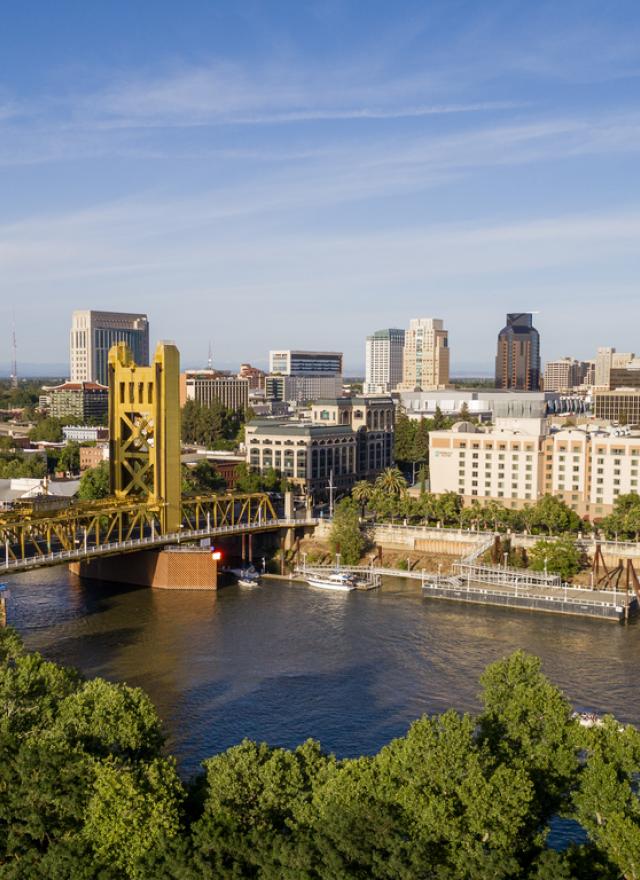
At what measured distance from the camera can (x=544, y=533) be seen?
64.2 meters

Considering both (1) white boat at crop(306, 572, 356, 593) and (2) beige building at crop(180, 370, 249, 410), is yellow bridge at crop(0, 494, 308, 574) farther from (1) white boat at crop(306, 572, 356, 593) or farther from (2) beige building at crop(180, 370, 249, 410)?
(2) beige building at crop(180, 370, 249, 410)

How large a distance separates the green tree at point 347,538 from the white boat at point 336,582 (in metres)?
4.47

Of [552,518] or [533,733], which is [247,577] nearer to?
[552,518]

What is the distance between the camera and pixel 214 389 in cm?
15900

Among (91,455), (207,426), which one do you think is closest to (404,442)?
(207,426)

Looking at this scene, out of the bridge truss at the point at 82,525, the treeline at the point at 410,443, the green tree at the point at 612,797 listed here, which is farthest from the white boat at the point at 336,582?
the treeline at the point at 410,443

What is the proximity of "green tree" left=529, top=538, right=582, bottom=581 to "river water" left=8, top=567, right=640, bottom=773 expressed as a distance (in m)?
6.39

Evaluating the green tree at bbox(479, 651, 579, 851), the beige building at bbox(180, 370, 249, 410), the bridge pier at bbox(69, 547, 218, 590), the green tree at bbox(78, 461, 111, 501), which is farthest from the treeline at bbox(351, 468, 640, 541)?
the beige building at bbox(180, 370, 249, 410)

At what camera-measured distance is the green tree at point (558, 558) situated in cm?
5491

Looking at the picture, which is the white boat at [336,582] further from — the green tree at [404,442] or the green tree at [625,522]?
the green tree at [404,442]

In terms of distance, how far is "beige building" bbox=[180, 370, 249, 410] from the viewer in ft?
514

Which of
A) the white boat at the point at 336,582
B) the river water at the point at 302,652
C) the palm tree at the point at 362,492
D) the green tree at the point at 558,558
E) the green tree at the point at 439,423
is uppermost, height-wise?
the green tree at the point at 439,423

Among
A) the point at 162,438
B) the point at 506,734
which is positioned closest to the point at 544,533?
the point at 162,438

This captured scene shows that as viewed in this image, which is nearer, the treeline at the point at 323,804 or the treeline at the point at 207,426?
the treeline at the point at 323,804
